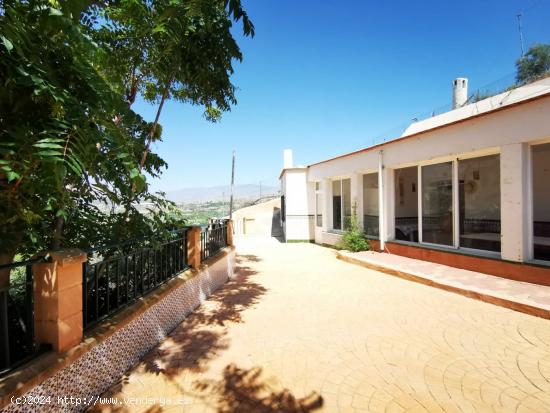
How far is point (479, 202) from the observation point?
698 cm

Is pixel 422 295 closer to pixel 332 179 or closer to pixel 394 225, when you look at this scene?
pixel 394 225

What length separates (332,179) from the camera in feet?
41.4

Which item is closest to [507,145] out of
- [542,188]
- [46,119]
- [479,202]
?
[479,202]

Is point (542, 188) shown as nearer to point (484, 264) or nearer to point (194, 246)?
point (484, 264)

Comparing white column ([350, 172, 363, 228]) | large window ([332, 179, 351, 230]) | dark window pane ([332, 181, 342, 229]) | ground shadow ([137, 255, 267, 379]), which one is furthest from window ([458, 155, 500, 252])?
dark window pane ([332, 181, 342, 229])

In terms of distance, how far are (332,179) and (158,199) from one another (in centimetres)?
955

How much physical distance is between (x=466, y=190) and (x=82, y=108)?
7.56m

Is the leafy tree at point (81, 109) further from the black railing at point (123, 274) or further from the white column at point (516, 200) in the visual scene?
the white column at point (516, 200)

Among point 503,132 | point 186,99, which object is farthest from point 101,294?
point 503,132

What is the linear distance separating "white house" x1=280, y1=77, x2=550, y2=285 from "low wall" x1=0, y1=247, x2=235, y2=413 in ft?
19.9

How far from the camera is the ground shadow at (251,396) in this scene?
2.70 m

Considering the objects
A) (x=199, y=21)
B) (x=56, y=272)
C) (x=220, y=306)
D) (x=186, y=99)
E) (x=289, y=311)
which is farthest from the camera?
(x=186, y=99)

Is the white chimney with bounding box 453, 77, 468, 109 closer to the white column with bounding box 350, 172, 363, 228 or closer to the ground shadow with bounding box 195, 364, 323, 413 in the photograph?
the white column with bounding box 350, 172, 363, 228

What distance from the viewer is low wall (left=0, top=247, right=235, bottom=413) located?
2248 millimetres
